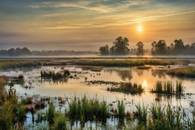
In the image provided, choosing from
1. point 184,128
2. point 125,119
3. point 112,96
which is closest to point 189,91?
point 112,96

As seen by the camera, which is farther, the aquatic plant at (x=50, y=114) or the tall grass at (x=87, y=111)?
the tall grass at (x=87, y=111)

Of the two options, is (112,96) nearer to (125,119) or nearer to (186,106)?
(186,106)

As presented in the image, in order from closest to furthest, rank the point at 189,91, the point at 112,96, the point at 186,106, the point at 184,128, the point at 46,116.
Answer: the point at 184,128
the point at 46,116
the point at 186,106
the point at 112,96
the point at 189,91

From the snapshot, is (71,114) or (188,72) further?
(188,72)

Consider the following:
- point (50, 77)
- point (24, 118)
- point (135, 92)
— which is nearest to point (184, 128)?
point (24, 118)

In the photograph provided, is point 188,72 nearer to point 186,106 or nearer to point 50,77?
point 50,77

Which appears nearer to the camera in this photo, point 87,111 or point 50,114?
point 50,114

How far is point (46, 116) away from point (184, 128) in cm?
1086

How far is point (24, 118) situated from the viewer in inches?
1035

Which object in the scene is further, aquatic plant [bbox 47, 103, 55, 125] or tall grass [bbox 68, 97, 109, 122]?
tall grass [bbox 68, 97, 109, 122]

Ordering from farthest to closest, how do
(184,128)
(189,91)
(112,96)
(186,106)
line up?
(189,91)
(112,96)
(186,106)
(184,128)

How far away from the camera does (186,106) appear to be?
32.1 meters

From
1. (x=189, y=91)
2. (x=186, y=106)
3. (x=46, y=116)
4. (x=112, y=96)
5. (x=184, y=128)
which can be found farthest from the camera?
(x=189, y=91)

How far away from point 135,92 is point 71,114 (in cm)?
1814
